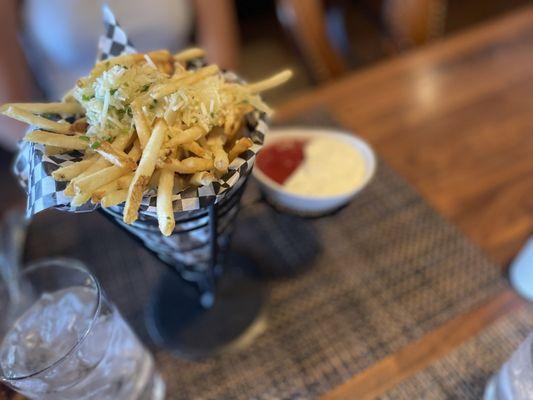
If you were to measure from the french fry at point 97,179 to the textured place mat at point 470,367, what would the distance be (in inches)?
20.4

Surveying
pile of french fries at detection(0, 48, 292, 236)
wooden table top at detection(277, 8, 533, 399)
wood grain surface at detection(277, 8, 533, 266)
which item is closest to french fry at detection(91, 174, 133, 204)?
pile of french fries at detection(0, 48, 292, 236)

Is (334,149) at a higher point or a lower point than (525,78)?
higher

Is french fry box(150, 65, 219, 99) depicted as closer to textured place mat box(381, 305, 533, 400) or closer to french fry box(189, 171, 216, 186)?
french fry box(189, 171, 216, 186)

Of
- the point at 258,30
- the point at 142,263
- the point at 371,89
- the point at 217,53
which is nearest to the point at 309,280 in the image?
the point at 142,263

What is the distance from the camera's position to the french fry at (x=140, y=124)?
1.72 feet

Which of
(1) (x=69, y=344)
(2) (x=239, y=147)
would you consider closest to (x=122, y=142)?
(2) (x=239, y=147)

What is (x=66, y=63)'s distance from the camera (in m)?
1.22

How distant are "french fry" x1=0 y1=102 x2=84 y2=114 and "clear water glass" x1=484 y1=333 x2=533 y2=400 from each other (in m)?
0.67

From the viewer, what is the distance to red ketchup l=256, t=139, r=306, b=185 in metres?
0.81

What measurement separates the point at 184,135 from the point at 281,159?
326 mm

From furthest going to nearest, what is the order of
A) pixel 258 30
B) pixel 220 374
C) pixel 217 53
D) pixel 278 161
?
pixel 258 30
pixel 217 53
pixel 278 161
pixel 220 374

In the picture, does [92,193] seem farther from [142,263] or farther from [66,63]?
[66,63]

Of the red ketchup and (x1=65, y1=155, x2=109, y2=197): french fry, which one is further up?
(x1=65, y1=155, x2=109, y2=197): french fry

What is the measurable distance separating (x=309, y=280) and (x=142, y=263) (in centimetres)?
34
